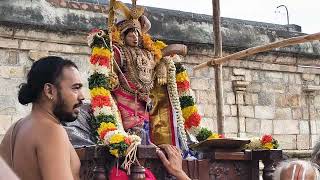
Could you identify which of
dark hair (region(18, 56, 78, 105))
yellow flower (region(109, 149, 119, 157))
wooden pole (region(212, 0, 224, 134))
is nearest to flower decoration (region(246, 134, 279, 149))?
yellow flower (region(109, 149, 119, 157))

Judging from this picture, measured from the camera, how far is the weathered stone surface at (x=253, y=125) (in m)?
9.09

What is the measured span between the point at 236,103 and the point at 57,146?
646cm

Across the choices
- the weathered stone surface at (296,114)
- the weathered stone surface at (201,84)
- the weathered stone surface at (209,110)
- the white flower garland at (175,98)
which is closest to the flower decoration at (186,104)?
the white flower garland at (175,98)

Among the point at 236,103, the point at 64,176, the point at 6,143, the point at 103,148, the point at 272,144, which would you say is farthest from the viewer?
the point at 236,103

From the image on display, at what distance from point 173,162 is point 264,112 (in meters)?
5.33

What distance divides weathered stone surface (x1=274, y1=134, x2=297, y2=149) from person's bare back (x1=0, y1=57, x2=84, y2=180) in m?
6.73

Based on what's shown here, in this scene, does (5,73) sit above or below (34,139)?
above

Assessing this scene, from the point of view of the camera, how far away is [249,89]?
9.16 m

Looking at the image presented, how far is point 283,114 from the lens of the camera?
375 inches

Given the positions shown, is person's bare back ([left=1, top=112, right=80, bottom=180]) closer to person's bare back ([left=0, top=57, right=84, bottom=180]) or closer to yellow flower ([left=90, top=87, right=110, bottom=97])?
person's bare back ([left=0, top=57, right=84, bottom=180])

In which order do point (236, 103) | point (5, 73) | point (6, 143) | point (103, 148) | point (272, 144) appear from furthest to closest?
point (236, 103)
point (5, 73)
point (272, 144)
point (103, 148)
point (6, 143)

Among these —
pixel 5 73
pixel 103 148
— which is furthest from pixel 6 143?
pixel 5 73

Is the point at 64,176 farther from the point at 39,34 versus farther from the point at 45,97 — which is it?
the point at 39,34

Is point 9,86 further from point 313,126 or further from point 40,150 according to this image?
point 313,126
